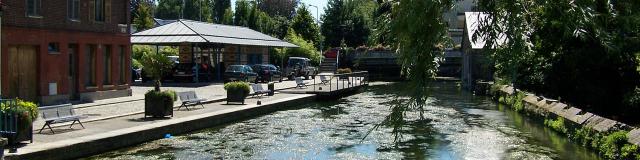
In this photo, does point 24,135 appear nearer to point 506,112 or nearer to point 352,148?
point 352,148

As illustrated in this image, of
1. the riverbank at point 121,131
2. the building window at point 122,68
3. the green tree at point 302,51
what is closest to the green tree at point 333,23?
the green tree at point 302,51

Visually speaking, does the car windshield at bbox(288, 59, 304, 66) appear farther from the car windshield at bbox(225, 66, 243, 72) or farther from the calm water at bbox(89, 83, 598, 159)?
the calm water at bbox(89, 83, 598, 159)

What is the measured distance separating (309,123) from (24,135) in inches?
452

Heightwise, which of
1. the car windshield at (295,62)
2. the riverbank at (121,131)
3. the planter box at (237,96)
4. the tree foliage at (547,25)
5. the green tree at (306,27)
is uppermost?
the green tree at (306,27)

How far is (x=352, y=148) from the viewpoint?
1745 centimetres

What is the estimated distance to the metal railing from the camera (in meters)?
38.6

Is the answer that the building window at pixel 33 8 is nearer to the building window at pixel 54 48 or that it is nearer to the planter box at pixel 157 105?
the building window at pixel 54 48

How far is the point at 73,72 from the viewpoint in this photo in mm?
27062

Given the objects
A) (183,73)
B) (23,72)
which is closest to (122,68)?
(23,72)

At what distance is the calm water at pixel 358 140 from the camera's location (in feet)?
53.3

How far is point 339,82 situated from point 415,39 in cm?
4152

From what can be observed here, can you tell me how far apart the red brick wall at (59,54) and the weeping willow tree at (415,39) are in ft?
64.7

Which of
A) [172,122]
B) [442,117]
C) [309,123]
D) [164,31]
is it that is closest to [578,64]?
[442,117]

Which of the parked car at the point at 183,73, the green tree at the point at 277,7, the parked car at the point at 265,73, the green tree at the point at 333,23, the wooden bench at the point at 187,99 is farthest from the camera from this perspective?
the green tree at the point at 277,7
